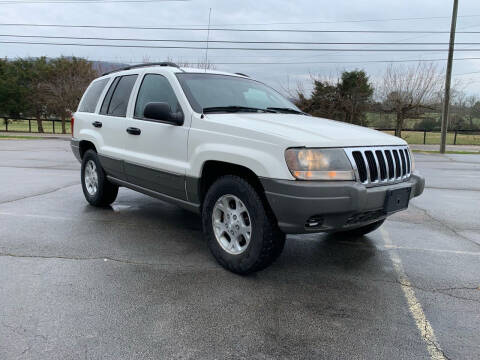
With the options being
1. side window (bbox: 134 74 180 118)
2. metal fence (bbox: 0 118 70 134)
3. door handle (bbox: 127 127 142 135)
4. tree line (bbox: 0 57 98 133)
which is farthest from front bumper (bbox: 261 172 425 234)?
metal fence (bbox: 0 118 70 134)

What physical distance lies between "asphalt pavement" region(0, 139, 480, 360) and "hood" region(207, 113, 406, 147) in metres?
1.22

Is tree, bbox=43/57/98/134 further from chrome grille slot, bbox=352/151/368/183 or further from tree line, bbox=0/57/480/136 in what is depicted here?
chrome grille slot, bbox=352/151/368/183

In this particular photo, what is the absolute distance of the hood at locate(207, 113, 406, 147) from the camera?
3.14 m

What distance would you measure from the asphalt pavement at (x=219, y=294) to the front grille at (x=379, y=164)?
922 millimetres

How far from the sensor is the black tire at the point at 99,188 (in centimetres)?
569

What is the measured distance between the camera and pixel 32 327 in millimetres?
2656

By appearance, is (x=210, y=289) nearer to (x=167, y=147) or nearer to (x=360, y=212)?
(x=360, y=212)

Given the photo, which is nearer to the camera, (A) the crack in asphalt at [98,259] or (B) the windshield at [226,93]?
(A) the crack in asphalt at [98,259]

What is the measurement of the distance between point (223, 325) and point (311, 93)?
2954cm

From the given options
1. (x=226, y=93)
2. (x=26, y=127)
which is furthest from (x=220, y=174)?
(x=26, y=127)

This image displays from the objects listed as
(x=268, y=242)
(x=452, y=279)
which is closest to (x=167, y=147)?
(x=268, y=242)

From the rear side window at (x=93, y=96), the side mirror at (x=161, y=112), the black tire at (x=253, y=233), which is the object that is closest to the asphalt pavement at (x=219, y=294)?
the black tire at (x=253, y=233)

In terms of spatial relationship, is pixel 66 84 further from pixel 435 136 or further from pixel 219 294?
pixel 219 294

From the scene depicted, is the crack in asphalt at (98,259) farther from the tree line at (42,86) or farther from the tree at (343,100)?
the tree line at (42,86)
